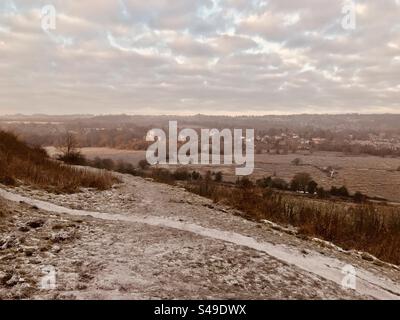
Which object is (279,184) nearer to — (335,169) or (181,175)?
(181,175)

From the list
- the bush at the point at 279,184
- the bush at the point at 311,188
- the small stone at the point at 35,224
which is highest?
the small stone at the point at 35,224

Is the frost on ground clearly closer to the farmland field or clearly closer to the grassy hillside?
the grassy hillside

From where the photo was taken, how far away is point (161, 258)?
8.11 meters

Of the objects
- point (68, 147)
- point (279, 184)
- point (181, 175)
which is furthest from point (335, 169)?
point (68, 147)

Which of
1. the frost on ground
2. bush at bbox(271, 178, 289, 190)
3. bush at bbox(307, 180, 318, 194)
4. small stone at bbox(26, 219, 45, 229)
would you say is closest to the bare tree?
the frost on ground

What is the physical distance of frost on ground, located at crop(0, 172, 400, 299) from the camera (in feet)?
21.8

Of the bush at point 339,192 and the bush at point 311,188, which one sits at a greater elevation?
the bush at point 311,188

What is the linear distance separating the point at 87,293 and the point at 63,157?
25798 millimetres

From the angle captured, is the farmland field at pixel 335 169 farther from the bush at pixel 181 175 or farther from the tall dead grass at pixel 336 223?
the tall dead grass at pixel 336 223

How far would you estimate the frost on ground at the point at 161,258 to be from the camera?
21.8 ft

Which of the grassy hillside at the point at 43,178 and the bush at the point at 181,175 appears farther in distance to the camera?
the bush at the point at 181,175

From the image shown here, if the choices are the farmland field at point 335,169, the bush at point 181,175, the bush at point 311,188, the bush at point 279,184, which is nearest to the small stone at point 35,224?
the bush at point 181,175
